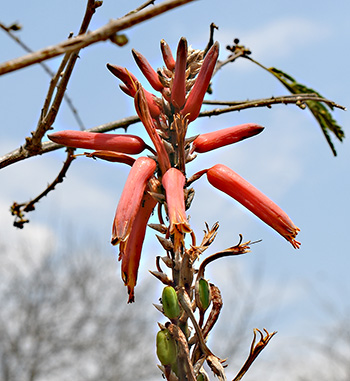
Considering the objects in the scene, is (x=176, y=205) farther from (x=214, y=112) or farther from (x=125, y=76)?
(x=214, y=112)

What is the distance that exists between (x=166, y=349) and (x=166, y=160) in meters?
0.42

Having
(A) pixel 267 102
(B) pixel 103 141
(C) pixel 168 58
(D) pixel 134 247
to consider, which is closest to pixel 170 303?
(D) pixel 134 247

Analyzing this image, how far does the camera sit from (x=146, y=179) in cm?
135

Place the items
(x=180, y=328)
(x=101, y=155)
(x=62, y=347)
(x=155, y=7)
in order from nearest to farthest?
(x=155, y=7) < (x=180, y=328) < (x=101, y=155) < (x=62, y=347)

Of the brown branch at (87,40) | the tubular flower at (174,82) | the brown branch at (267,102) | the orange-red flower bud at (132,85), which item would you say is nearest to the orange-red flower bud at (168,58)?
the tubular flower at (174,82)

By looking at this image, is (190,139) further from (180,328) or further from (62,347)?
(62,347)

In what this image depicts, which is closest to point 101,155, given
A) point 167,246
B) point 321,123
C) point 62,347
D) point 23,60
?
point 167,246

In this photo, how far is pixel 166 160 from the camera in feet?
4.62

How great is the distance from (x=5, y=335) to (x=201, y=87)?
23.1 metres

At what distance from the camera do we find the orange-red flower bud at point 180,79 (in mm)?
1454

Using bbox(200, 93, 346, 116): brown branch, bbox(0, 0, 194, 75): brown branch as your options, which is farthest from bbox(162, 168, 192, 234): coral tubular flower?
bbox(200, 93, 346, 116): brown branch

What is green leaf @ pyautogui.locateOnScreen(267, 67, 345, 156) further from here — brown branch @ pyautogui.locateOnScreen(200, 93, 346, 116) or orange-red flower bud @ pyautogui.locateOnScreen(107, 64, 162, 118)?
orange-red flower bud @ pyautogui.locateOnScreen(107, 64, 162, 118)

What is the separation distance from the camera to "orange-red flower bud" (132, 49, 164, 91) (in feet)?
5.19

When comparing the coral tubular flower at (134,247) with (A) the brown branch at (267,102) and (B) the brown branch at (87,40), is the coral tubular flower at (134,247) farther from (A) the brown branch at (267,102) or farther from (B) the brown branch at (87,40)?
(A) the brown branch at (267,102)
